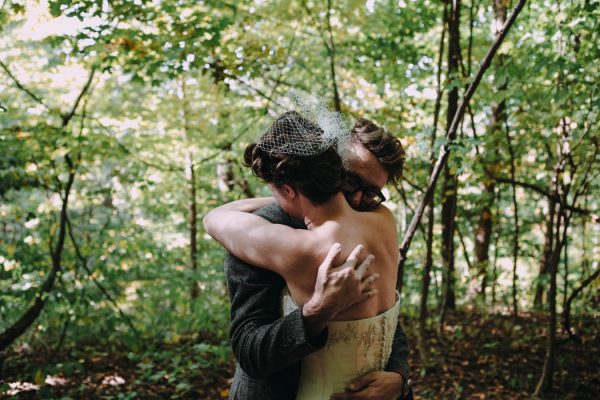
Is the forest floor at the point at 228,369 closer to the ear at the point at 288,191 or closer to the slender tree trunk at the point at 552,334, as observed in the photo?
the slender tree trunk at the point at 552,334

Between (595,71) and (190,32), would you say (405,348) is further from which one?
(190,32)

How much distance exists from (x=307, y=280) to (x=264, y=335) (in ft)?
0.69

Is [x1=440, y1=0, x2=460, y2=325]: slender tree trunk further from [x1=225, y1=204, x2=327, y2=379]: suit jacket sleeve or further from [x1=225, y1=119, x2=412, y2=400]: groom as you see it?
[x1=225, y1=204, x2=327, y2=379]: suit jacket sleeve

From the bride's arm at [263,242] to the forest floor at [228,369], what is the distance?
3178 millimetres

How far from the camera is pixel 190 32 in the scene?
423 cm

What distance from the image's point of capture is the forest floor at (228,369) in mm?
4551

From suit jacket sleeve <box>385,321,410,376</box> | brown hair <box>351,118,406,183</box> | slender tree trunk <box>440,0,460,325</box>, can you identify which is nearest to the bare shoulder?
brown hair <box>351,118,406,183</box>

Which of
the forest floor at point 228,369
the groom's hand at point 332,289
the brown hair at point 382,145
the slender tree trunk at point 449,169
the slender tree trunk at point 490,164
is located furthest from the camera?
the slender tree trunk at point 490,164

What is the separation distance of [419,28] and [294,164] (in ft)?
17.2

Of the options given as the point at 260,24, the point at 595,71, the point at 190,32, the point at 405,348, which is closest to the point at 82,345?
the point at 190,32

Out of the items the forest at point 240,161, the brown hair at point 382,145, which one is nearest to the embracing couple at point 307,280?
the brown hair at point 382,145

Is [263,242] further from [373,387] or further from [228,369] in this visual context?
[228,369]

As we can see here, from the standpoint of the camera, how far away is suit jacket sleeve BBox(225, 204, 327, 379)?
140 cm

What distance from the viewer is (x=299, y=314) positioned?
4.64 ft
